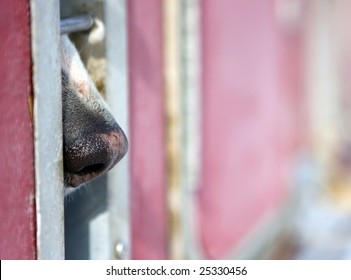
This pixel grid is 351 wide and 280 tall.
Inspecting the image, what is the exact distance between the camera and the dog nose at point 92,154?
93cm

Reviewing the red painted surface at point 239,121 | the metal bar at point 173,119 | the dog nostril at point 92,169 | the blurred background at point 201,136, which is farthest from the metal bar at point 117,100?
the red painted surface at point 239,121

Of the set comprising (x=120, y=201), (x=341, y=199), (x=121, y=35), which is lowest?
(x=341, y=199)

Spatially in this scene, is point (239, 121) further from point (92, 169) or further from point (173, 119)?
point (92, 169)

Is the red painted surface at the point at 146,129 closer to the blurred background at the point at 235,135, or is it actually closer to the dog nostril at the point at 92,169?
the blurred background at the point at 235,135

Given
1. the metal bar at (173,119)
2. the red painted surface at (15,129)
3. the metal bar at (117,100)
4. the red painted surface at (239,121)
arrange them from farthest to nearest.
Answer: the red painted surface at (239,121) → the metal bar at (173,119) → the metal bar at (117,100) → the red painted surface at (15,129)

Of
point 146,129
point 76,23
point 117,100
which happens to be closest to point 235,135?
point 146,129

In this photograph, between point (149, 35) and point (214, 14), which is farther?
point (214, 14)

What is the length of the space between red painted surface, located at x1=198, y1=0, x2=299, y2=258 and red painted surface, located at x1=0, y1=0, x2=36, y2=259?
1392 mm

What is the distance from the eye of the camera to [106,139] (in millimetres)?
938

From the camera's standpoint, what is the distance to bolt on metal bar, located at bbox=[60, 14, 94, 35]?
1052mm

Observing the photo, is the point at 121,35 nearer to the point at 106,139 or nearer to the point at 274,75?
the point at 106,139

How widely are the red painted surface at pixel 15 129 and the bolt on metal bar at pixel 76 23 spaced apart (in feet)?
0.44
